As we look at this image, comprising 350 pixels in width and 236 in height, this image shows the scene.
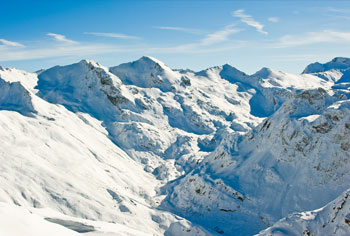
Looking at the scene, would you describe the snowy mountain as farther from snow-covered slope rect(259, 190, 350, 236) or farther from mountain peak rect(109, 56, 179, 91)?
snow-covered slope rect(259, 190, 350, 236)

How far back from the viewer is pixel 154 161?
105938 millimetres

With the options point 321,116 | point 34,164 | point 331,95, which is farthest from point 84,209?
point 331,95

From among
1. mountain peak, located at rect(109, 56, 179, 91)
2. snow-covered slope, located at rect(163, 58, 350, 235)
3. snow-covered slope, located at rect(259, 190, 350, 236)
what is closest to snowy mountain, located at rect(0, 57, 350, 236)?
snow-covered slope, located at rect(163, 58, 350, 235)

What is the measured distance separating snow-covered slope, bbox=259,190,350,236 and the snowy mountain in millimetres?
17854

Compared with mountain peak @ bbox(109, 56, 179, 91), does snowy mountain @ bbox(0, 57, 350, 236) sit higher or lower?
lower

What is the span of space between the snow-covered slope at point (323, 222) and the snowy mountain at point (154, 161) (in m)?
17.9

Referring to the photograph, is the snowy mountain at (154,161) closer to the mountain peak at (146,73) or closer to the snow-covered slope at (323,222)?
the mountain peak at (146,73)

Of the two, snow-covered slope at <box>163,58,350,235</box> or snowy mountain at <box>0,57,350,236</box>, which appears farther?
snowy mountain at <box>0,57,350,236</box>

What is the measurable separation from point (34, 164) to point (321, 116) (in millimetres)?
61801

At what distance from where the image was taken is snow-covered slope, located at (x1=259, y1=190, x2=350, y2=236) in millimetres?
30534

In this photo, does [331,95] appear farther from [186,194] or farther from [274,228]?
[274,228]

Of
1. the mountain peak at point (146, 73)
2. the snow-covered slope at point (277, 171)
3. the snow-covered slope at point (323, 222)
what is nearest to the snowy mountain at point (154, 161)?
the snow-covered slope at point (277, 171)

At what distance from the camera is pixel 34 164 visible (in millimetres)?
70000

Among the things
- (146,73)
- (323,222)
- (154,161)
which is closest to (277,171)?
(323,222)
